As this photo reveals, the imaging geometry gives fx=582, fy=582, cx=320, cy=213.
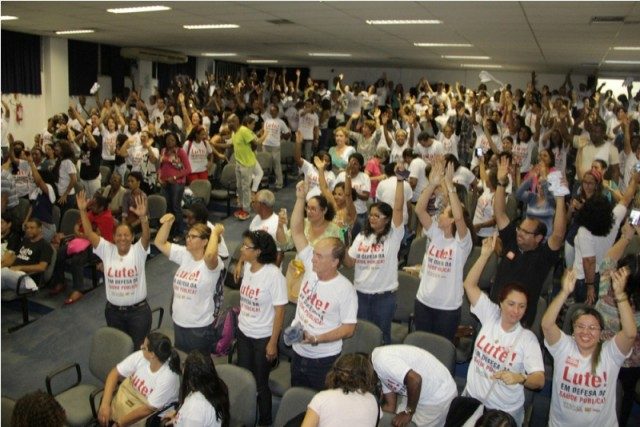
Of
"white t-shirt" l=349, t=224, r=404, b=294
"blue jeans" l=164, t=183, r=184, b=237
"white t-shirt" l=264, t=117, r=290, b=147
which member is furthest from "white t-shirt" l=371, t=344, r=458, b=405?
"white t-shirt" l=264, t=117, r=290, b=147

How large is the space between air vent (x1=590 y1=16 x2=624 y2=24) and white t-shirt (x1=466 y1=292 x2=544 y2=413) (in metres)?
4.54

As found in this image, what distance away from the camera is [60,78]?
12680mm

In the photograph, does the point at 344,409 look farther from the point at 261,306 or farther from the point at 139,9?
the point at 139,9

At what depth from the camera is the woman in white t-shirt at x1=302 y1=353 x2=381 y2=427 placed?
8.96 feet

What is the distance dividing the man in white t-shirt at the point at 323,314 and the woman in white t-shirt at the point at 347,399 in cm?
66

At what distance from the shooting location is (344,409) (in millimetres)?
2742

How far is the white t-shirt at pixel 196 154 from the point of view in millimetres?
8141

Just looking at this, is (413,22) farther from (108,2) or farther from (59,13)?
(59,13)

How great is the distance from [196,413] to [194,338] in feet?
3.53

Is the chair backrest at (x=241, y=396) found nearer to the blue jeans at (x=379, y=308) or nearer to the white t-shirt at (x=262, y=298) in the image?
the white t-shirt at (x=262, y=298)

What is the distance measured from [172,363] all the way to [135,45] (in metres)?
11.4

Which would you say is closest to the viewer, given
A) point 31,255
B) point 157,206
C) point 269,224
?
point 269,224

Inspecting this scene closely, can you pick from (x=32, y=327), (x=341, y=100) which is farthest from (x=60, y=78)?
(x=32, y=327)

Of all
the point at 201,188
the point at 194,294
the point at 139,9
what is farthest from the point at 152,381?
the point at 139,9
